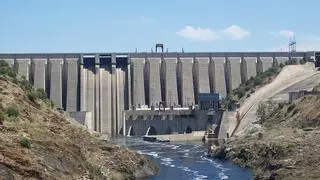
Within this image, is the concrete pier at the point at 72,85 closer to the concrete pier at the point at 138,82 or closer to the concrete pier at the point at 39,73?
the concrete pier at the point at 39,73

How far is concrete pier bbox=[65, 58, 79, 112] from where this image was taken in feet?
468

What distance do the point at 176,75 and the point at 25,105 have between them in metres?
102

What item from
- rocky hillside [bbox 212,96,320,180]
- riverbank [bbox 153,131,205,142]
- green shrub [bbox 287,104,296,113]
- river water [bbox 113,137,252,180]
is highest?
green shrub [bbox 287,104,296,113]

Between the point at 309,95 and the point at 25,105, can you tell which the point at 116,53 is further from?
the point at 25,105

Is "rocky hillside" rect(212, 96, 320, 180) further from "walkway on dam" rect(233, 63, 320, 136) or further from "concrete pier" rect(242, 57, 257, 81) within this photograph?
"concrete pier" rect(242, 57, 257, 81)

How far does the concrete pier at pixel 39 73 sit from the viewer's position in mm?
143625

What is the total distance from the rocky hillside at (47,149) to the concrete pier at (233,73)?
302 ft

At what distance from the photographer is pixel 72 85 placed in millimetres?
144875

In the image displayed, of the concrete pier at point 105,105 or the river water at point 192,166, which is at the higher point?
the concrete pier at point 105,105

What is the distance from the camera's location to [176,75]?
152 m

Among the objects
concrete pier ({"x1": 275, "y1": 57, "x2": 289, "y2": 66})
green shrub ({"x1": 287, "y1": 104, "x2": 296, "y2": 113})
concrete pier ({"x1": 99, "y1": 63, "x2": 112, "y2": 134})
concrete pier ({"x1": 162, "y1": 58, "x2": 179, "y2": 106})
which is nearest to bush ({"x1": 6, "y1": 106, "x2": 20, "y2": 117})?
green shrub ({"x1": 287, "y1": 104, "x2": 296, "y2": 113})

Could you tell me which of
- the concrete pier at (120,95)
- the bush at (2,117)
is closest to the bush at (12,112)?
the bush at (2,117)

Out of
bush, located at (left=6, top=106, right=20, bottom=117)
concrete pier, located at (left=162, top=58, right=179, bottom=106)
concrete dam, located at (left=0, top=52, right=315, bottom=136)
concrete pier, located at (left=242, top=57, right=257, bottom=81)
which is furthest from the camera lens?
concrete pier, located at (left=242, top=57, right=257, bottom=81)

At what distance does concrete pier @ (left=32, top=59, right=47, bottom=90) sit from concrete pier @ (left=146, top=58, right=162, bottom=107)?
22.3 meters
